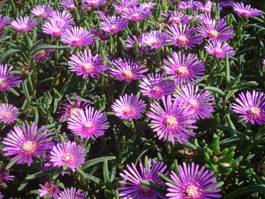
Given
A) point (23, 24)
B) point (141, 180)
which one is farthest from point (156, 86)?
point (23, 24)

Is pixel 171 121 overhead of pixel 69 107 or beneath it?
beneath

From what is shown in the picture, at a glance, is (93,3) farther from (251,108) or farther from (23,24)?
(251,108)

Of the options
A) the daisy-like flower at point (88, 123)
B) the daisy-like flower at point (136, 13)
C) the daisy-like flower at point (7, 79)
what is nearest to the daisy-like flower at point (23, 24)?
the daisy-like flower at point (7, 79)

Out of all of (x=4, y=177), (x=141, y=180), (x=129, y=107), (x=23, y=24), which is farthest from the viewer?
(x=23, y=24)

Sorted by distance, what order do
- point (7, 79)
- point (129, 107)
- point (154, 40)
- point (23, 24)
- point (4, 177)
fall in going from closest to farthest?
point (4, 177), point (129, 107), point (7, 79), point (154, 40), point (23, 24)

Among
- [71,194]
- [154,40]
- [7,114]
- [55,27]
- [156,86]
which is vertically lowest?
[71,194]

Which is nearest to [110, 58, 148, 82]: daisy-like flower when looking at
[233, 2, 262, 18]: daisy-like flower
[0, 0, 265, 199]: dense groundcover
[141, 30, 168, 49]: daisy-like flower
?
[0, 0, 265, 199]: dense groundcover

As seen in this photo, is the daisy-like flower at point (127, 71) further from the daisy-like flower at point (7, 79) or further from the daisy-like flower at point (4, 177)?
the daisy-like flower at point (4, 177)

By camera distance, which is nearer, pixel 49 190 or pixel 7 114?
pixel 49 190
